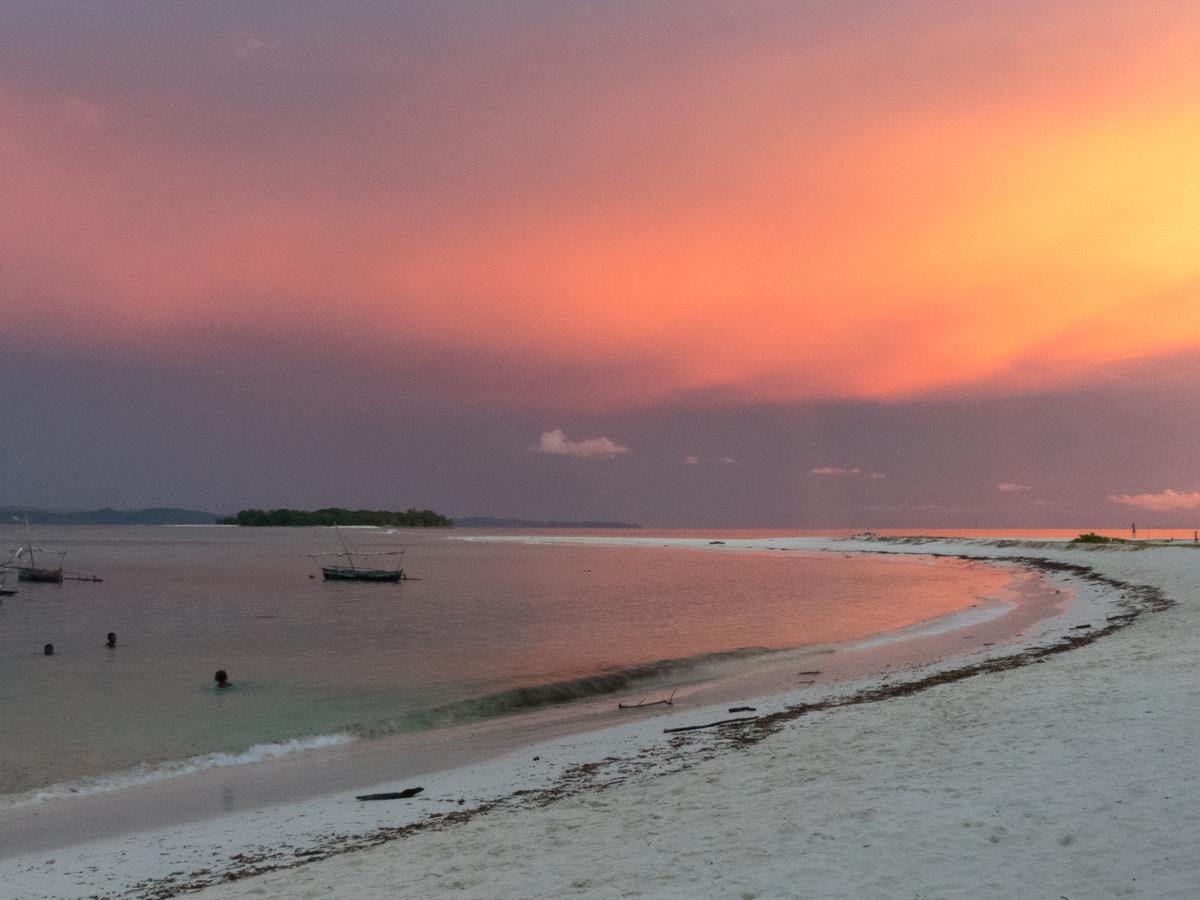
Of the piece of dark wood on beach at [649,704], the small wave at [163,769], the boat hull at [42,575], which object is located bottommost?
the boat hull at [42,575]

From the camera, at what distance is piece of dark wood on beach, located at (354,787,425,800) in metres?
14.1

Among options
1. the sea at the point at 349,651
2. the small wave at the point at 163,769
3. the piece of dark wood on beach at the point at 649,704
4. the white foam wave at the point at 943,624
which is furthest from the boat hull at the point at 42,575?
the white foam wave at the point at 943,624

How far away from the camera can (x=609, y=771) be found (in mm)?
14453

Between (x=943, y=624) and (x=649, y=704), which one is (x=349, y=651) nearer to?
(x=649, y=704)

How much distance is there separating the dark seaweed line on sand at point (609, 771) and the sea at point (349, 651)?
740cm

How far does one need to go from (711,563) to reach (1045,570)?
43766 mm

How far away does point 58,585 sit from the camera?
7550cm

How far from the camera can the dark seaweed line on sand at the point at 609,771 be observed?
1074cm

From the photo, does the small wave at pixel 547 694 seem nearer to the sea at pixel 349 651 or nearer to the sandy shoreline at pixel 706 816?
the sea at pixel 349 651

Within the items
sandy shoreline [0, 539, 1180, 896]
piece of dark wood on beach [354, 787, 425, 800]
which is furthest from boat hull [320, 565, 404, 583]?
piece of dark wood on beach [354, 787, 425, 800]

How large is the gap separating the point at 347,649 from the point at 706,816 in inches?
1140

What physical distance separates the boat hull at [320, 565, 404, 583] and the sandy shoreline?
197 feet

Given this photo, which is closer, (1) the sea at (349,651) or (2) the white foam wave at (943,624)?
(1) the sea at (349,651)

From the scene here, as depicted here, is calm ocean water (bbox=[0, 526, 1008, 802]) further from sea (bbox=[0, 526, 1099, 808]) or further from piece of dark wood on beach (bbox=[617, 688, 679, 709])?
piece of dark wood on beach (bbox=[617, 688, 679, 709])
